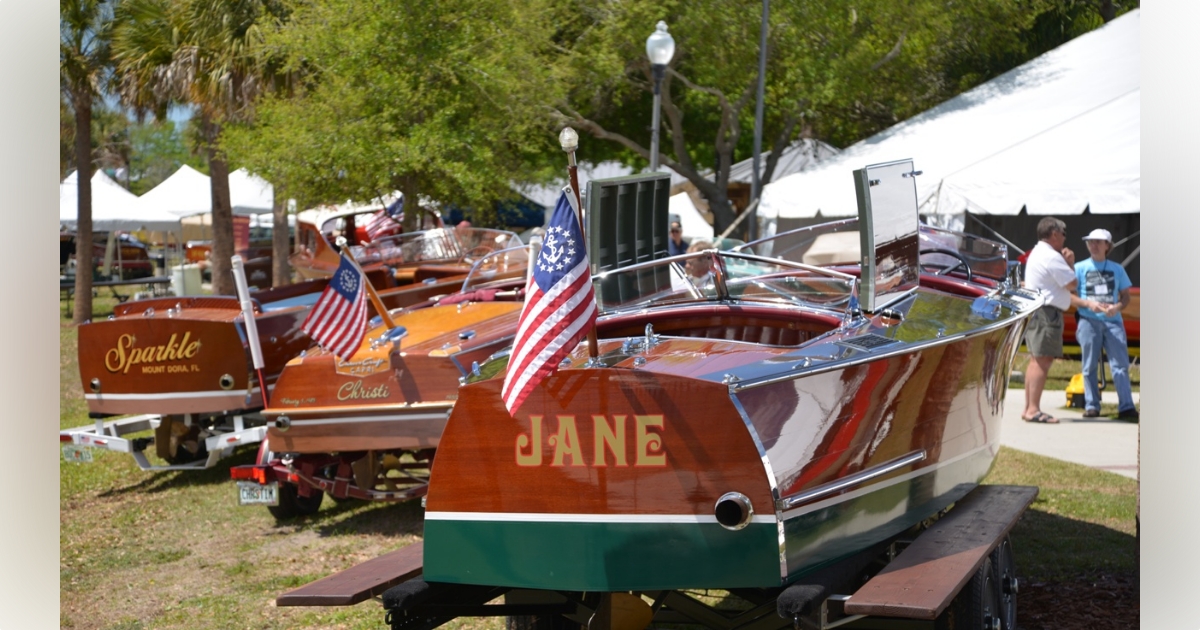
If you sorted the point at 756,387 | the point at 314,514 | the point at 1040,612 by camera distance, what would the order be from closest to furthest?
the point at 756,387
the point at 1040,612
the point at 314,514

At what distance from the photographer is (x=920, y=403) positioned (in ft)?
16.2

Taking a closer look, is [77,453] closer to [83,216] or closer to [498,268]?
[498,268]

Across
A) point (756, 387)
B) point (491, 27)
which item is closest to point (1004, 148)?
point (491, 27)

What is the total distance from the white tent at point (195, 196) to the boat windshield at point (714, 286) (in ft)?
88.3

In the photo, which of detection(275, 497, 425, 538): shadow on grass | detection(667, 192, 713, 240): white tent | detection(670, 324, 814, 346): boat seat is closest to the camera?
detection(670, 324, 814, 346): boat seat

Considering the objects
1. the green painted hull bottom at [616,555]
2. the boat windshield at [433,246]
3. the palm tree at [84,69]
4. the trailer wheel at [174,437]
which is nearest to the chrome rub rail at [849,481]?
the green painted hull bottom at [616,555]

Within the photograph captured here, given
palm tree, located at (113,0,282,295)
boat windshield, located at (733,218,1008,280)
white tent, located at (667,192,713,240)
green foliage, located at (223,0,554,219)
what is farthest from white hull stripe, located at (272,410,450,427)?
white tent, located at (667,192,713,240)

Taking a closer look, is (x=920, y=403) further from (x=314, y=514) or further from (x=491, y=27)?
(x=491, y=27)

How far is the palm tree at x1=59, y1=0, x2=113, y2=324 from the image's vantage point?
20516 millimetres

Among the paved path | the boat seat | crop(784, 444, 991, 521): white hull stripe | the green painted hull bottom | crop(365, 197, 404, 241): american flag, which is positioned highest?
crop(365, 197, 404, 241): american flag

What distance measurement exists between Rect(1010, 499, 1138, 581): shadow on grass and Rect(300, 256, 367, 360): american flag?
431cm

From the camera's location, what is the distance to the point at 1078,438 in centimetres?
1034

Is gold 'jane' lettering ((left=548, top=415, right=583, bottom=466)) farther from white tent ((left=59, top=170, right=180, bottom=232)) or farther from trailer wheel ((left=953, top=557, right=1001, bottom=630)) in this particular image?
white tent ((left=59, top=170, right=180, bottom=232))
